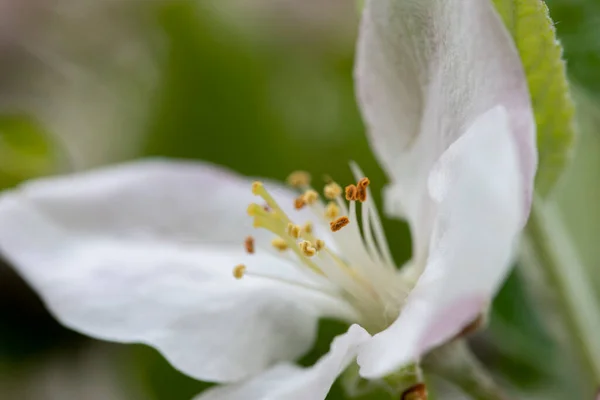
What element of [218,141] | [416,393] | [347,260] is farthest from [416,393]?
[218,141]

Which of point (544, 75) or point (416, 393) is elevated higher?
point (544, 75)

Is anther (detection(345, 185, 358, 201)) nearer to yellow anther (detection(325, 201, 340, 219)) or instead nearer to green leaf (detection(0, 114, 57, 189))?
yellow anther (detection(325, 201, 340, 219))

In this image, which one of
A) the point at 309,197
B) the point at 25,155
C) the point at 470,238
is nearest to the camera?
the point at 470,238

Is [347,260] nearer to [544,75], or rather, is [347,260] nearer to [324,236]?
[324,236]

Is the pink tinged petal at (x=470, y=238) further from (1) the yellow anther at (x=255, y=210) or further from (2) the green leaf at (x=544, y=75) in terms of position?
(1) the yellow anther at (x=255, y=210)

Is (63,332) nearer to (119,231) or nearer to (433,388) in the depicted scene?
(119,231)

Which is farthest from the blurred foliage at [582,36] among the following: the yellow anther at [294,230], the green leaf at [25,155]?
the green leaf at [25,155]
